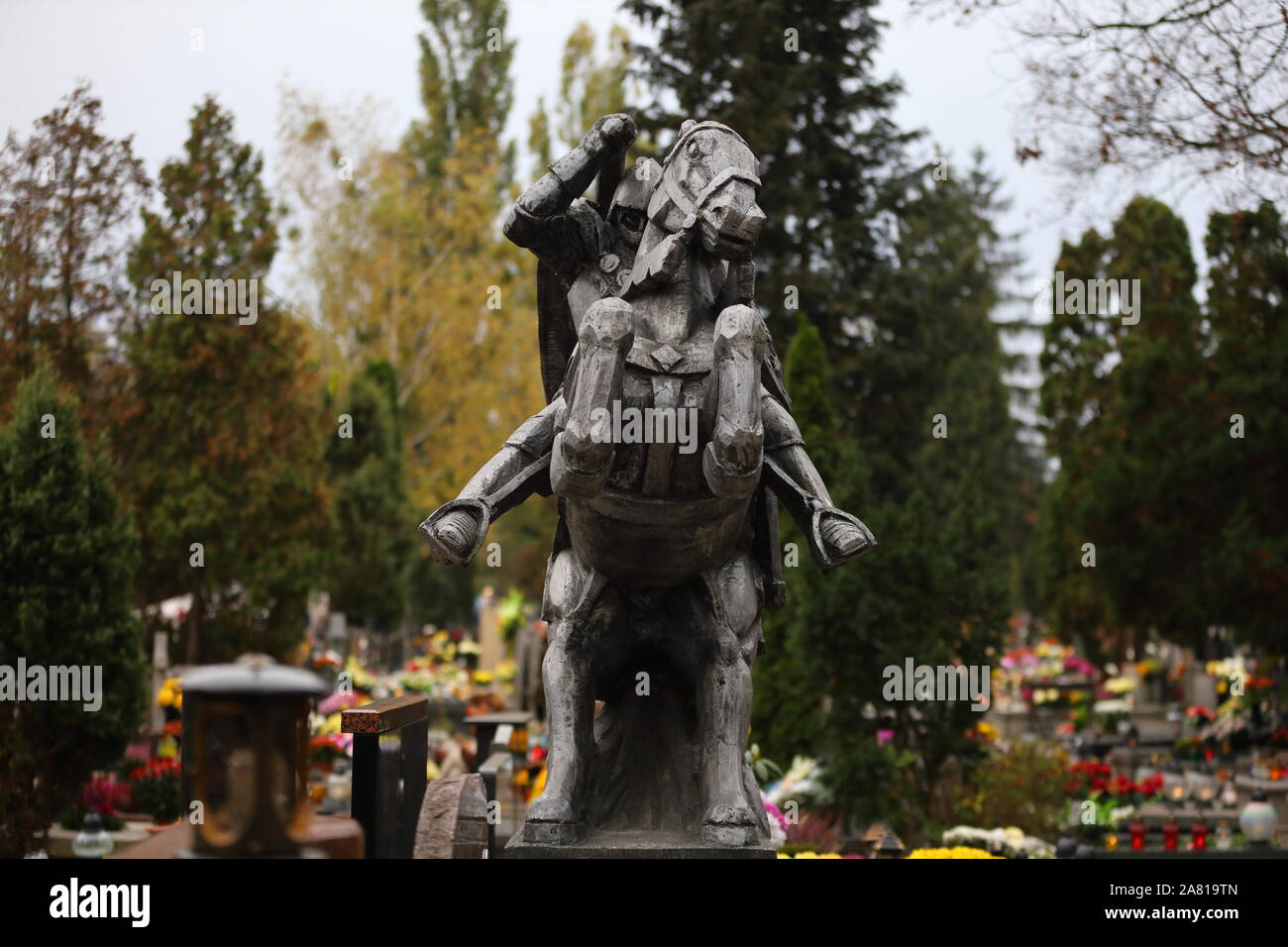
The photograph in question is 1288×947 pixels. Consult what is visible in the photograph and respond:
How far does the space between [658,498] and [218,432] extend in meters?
13.5

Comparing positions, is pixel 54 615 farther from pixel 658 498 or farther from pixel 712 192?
pixel 712 192

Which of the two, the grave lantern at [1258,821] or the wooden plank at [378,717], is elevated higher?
the wooden plank at [378,717]

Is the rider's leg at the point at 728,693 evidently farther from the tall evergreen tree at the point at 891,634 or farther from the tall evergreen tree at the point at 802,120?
the tall evergreen tree at the point at 802,120

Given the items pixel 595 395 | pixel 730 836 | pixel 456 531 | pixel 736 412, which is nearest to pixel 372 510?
pixel 456 531

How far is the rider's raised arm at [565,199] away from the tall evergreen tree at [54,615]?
640 cm

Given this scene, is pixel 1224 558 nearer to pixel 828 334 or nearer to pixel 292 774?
pixel 828 334

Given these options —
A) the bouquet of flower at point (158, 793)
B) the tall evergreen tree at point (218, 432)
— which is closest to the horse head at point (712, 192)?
the bouquet of flower at point (158, 793)

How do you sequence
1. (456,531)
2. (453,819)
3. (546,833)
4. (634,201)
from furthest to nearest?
1. (634,201)
2. (456,531)
3. (546,833)
4. (453,819)

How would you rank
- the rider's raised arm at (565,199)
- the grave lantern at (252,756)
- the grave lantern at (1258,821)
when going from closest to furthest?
1. the grave lantern at (252,756)
2. the rider's raised arm at (565,199)
3. the grave lantern at (1258,821)

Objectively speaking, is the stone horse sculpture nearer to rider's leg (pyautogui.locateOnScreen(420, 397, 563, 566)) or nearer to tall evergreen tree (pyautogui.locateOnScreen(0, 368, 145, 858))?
rider's leg (pyautogui.locateOnScreen(420, 397, 563, 566))

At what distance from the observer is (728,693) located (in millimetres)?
6449

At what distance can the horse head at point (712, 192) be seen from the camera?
6.38 m
